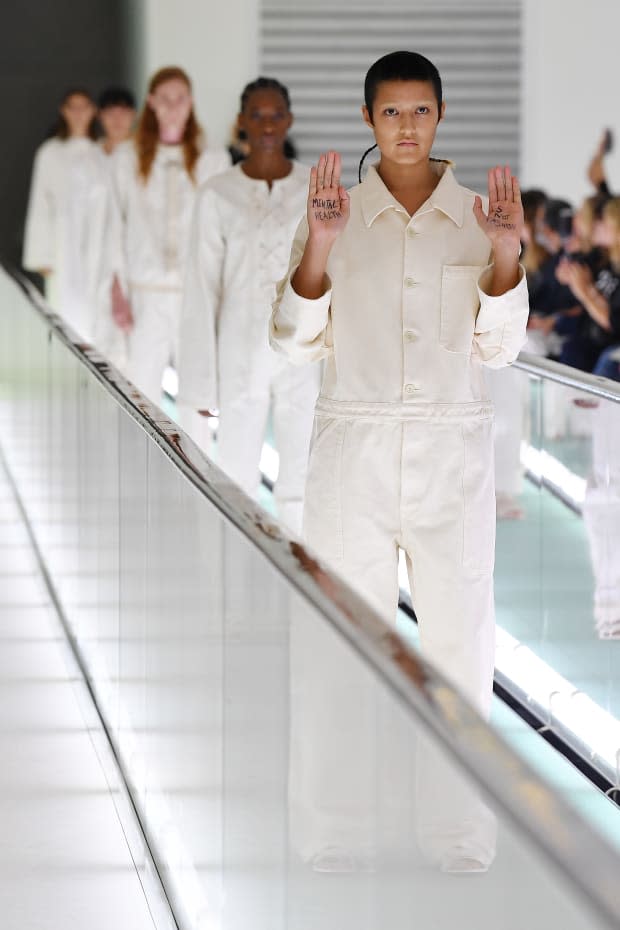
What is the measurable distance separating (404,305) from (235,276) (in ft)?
7.99

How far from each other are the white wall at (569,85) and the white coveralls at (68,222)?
11.1 ft

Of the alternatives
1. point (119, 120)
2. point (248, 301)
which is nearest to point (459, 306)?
point (248, 301)

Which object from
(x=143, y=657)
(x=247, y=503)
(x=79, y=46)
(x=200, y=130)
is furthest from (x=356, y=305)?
(x=79, y=46)

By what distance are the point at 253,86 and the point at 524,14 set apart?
8.47 metres

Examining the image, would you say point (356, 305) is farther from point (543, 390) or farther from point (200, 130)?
point (200, 130)

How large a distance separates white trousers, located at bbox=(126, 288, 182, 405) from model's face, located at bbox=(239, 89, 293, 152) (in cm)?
244

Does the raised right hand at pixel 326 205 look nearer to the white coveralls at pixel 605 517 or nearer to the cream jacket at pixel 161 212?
the white coveralls at pixel 605 517

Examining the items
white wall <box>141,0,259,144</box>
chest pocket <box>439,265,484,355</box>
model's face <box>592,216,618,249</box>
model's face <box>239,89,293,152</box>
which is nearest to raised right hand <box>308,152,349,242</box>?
chest pocket <box>439,265,484,355</box>

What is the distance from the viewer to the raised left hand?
3.21 m

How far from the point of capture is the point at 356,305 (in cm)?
340

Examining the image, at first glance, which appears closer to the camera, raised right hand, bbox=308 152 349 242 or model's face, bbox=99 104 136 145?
raised right hand, bbox=308 152 349 242

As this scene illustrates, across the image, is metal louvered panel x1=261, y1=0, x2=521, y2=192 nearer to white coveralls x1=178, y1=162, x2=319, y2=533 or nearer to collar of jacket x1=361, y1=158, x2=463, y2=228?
white coveralls x1=178, y1=162, x2=319, y2=533

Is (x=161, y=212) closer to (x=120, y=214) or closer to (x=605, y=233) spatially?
(x=120, y=214)

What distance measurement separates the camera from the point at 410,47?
44.6ft
